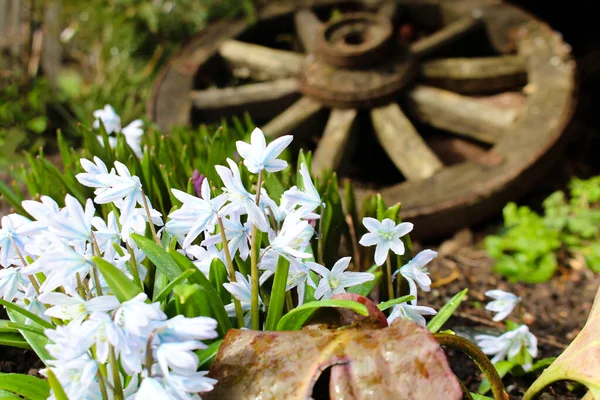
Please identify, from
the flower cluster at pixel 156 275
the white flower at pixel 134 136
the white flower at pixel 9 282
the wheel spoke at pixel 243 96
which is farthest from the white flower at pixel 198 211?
the wheel spoke at pixel 243 96

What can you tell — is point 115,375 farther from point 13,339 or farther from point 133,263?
point 13,339

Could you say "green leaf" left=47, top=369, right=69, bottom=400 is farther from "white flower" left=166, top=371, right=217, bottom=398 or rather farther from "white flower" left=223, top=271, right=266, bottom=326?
"white flower" left=223, top=271, right=266, bottom=326

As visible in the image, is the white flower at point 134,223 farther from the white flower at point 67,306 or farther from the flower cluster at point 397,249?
the flower cluster at point 397,249

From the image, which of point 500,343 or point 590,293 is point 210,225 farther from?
point 590,293

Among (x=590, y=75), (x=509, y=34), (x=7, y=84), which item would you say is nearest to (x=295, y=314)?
(x=509, y=34)

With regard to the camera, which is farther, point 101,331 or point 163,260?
point 163,260

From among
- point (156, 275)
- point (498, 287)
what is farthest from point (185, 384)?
point (498, 287)

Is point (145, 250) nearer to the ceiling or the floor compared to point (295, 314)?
nearer to the ceiling

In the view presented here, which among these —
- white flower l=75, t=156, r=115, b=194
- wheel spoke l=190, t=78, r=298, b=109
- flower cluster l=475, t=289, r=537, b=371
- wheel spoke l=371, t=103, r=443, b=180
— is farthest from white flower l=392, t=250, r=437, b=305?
wheel spoke l=190, t=78, r=298, b=109
